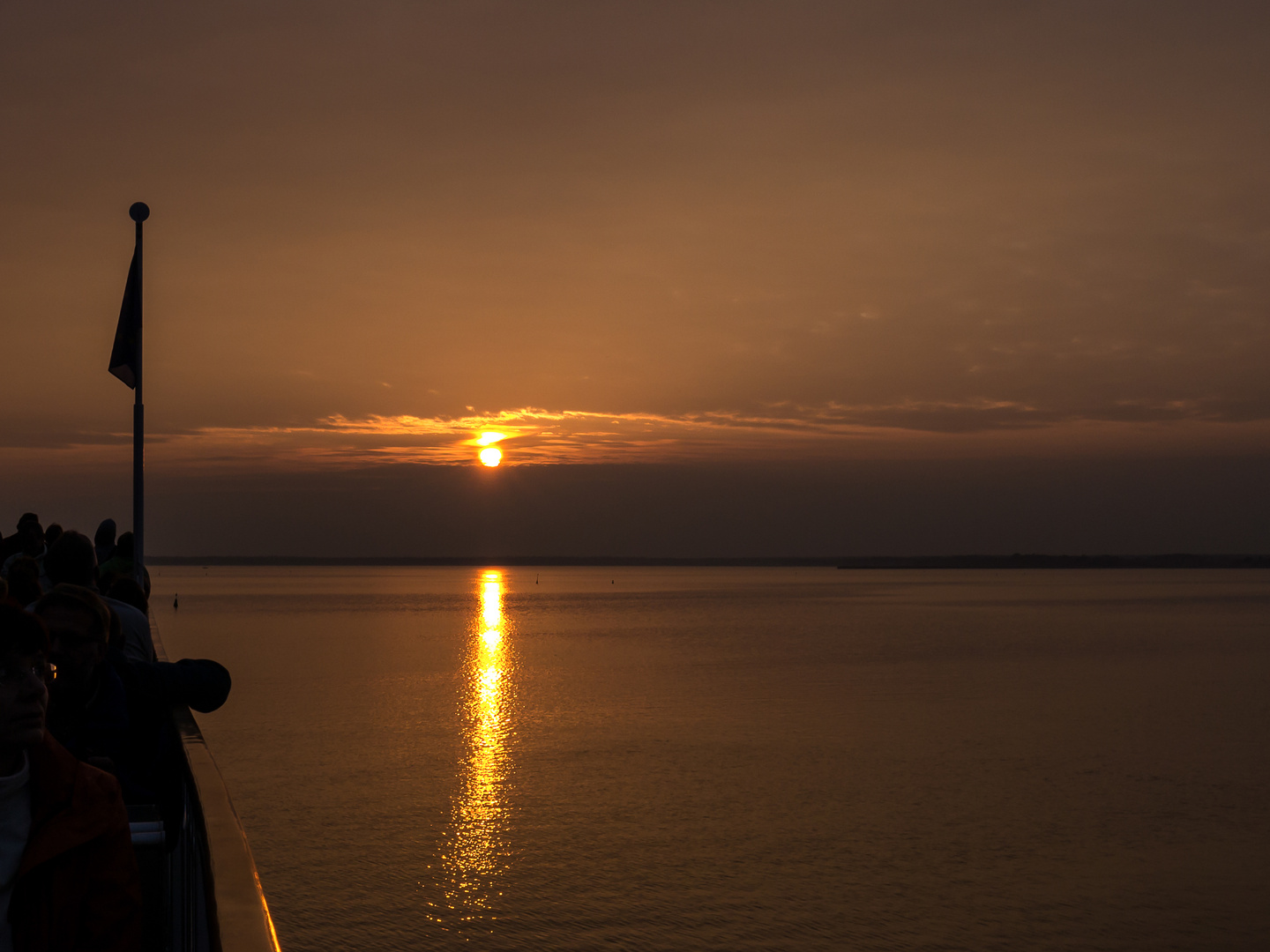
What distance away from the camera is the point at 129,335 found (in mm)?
15523

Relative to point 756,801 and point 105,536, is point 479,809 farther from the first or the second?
point 105,536

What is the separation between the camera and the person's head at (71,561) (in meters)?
5.80

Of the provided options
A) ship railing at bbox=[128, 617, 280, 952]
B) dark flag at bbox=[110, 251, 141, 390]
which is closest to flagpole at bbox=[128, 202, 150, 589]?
dark flag at bbox=[110, 251, 141, 390]

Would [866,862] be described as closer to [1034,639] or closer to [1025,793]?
[1025,793]

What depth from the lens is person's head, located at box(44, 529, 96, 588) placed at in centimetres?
580

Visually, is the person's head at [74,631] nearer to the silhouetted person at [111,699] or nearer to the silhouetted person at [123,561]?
the silhouetted person at [111,699]

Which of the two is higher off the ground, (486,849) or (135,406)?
(135,406)

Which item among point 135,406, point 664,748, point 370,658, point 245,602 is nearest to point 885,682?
point 664,748

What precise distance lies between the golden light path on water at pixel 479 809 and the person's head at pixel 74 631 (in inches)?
351

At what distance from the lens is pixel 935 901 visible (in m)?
13.0

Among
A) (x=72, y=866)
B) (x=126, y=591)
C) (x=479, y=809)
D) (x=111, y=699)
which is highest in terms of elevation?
(x=126, y=591)

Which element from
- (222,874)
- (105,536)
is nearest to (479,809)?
(105,536)

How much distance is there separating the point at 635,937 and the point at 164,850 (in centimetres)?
A: 836

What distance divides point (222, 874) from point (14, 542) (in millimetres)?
9659
